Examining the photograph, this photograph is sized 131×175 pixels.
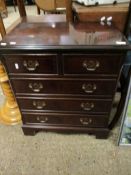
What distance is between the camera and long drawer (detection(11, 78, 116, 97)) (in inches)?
41.6

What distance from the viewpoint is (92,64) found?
975 mm

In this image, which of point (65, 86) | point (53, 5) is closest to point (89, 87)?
point (65, 86)

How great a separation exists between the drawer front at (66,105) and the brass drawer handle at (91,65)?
0.27 m

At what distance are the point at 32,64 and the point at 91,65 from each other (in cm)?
36

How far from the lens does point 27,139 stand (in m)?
1.43

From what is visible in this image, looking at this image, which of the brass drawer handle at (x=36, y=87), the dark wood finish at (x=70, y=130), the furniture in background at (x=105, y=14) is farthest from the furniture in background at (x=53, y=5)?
the dark wood finish at (x=70, y=130)

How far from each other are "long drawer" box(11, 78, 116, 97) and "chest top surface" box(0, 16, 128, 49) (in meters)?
0.24

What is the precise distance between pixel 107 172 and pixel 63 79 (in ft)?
2.47

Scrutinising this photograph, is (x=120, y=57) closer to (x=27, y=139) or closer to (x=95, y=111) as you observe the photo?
(x=95, y=111)

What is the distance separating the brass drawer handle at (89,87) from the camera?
1.07 metres

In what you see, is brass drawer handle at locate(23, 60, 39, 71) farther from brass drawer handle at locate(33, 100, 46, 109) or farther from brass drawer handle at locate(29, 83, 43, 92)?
brass drawer handle at locate(33, 100, 46, 109)

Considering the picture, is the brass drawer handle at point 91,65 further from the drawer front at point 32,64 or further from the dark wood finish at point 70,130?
the dark wood finish at point 70,130

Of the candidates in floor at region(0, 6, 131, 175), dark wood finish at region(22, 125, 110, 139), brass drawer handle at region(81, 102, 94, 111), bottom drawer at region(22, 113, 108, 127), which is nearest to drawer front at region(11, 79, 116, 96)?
brass drawer handle at region(81, 102, 94, 111)

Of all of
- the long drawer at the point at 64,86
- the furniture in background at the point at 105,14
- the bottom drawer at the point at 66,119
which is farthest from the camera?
the bottom drawer at the point at 66,119
